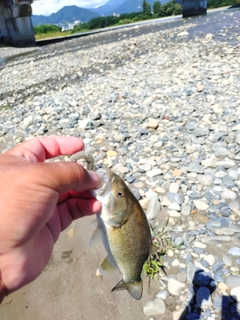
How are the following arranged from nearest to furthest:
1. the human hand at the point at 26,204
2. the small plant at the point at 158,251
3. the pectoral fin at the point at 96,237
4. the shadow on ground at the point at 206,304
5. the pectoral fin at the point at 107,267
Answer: the human hand at the point at 26,204 < the pectoral fin at the point at 96,237 < the pectoral fin at the point at 107,267 < the shadow on ground at the point at 206,304 < the small plant at the point at 158,251

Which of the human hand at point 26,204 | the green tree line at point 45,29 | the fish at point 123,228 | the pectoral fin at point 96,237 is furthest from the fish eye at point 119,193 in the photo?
the green tree line at point 45,29

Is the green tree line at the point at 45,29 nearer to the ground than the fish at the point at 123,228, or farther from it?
nearer to the ground

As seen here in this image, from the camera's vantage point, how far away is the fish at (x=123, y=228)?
7.16 ft

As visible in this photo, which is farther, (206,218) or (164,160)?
(164,160)

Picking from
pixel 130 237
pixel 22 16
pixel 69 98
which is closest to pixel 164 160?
pixel 130 237

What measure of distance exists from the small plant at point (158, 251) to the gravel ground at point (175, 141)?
7 cm

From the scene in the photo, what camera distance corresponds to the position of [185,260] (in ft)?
12.0

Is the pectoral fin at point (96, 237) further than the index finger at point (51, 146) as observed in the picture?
No

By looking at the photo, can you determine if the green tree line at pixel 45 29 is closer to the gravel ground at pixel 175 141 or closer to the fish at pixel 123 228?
the gravel ground at pixel 175 141

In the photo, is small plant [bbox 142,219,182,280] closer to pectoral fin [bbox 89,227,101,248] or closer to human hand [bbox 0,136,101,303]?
pectoral fin [bbox 89,227,101,248]

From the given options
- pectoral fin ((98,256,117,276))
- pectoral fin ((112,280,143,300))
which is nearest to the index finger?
pectoral fin ((98,256,117,276))

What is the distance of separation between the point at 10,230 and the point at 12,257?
0.23 metres

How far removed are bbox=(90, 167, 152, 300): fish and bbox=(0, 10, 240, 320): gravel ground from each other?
1228mm

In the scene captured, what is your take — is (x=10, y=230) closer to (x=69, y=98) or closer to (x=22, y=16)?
(x=69, y=98)
